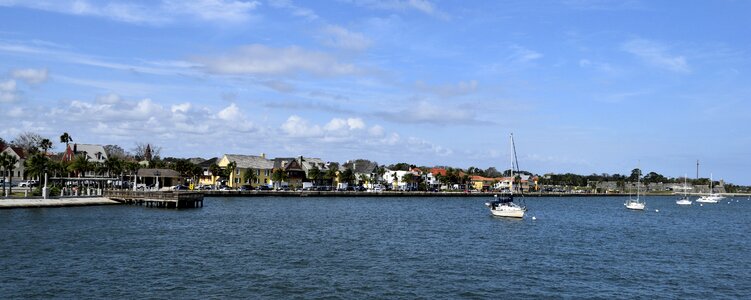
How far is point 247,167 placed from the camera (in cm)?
18138

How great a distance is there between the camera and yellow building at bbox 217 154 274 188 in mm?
179750

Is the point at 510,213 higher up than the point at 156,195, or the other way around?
the point at 156,195

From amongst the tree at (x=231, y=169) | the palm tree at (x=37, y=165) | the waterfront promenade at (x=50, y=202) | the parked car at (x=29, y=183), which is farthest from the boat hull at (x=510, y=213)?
the tree at (x=231, y=169)

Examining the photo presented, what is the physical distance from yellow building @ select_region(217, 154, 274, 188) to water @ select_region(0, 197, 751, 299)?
103010mm

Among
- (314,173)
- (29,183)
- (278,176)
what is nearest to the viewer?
(29,183)

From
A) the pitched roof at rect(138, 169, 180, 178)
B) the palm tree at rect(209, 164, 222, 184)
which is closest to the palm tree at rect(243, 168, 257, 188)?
the palm tree at rect(209, 164, 222, 184)

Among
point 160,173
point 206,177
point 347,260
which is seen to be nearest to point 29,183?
point 160,173

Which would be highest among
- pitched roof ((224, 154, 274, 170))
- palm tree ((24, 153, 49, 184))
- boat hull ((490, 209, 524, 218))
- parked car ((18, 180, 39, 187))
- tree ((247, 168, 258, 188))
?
pitched roof ((224, 154, 274, 170))

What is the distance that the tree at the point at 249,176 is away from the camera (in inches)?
6890

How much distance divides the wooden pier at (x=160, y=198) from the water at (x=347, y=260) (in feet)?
72.3

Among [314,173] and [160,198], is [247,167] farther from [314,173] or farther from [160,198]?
[160,198]

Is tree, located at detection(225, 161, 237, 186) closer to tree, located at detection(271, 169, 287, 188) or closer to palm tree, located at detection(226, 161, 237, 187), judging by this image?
palm tree, located at detection(226, 161, 237, 187)

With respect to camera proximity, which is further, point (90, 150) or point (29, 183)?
point (90, 150)

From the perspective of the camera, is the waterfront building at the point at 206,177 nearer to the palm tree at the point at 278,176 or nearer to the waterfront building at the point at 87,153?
the palm tree at the point at 278,176
